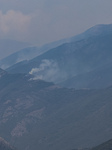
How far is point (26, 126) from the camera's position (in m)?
182

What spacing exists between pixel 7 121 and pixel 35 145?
1469 inches

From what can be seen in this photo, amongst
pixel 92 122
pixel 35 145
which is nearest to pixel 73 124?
pixel 92 122

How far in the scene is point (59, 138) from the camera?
156 meters

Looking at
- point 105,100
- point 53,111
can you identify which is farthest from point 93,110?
point 53,111

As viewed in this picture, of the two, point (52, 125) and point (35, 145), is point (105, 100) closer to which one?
point (52, 125)

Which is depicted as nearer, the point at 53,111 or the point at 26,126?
the point at 26,126

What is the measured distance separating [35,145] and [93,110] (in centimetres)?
3173

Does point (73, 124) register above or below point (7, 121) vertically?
below

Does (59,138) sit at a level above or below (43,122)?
below

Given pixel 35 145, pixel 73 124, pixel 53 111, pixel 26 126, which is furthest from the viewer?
pixel 53 111

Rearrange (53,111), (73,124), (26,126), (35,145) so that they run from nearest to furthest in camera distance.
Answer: (35,145) < (73,124) < (26,126) < (53,111)

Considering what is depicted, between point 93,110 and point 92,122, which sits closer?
point 92,122

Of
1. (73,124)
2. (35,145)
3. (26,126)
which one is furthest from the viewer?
(26,126)

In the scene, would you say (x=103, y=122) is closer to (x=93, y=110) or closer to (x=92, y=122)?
(x=92, y=122)
